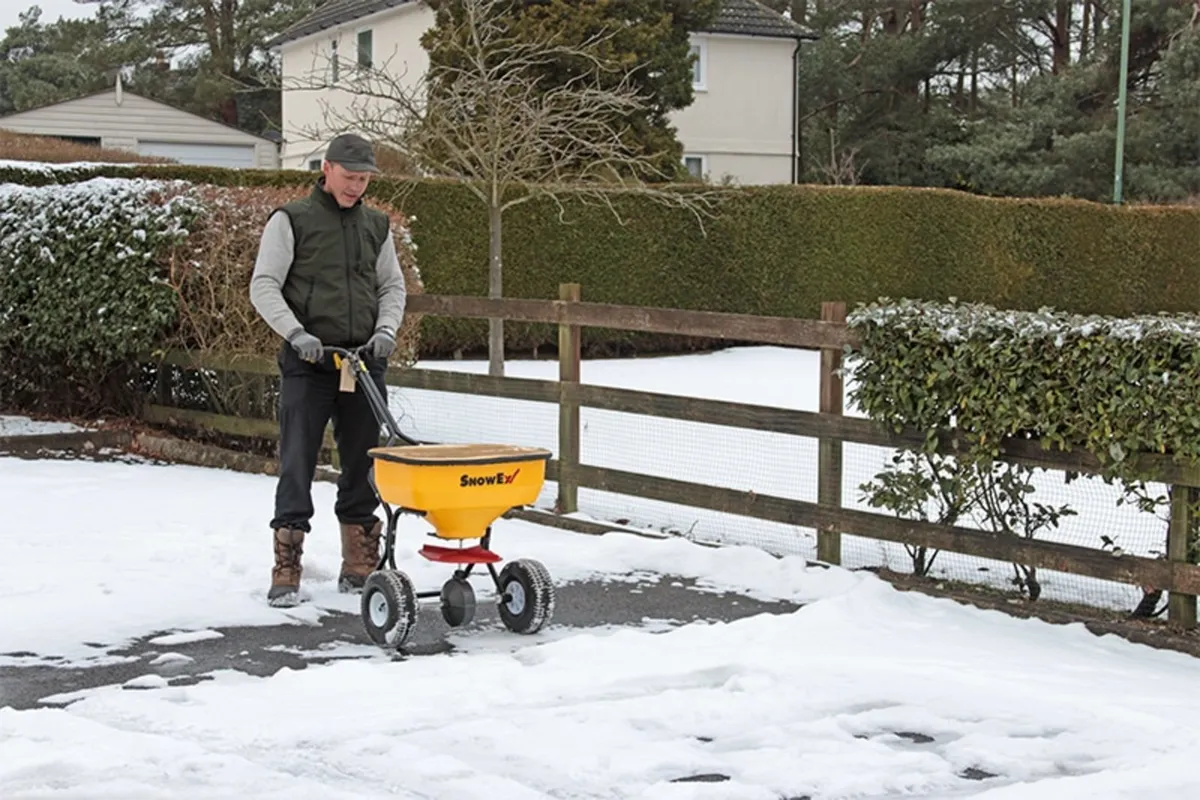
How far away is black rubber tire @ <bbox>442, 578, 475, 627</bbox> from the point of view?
6805mm

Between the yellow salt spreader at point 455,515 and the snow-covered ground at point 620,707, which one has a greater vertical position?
the yellow salt spreader at point 455,515

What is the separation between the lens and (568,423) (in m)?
9.55

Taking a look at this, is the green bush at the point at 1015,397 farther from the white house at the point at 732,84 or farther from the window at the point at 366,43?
the window at the point at 366,43

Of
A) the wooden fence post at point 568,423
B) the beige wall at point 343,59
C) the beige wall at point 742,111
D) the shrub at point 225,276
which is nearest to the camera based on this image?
the wooden fence post at point 568,423

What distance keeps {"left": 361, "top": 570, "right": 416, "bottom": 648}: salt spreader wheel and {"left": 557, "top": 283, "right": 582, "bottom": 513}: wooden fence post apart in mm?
2985

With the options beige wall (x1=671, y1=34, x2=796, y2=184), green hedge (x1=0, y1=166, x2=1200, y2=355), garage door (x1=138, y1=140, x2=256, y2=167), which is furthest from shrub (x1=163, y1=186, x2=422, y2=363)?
garage door (x1=138, y1=140, x2=256, y2=167)

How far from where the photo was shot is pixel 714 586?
26.3ft

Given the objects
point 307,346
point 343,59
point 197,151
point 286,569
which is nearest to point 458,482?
point 307,346

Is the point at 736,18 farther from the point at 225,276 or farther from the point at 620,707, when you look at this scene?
the point at 620,707

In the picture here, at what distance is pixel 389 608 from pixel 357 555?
1184 mm

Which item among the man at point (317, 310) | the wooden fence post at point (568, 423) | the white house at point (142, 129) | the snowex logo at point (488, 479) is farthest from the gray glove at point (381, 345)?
the white house at point (142, 129)

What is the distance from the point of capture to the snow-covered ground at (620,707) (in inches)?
195

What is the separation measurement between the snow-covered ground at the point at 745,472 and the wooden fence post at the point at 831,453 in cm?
12

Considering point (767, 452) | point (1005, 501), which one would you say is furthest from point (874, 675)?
point (767, 452)
